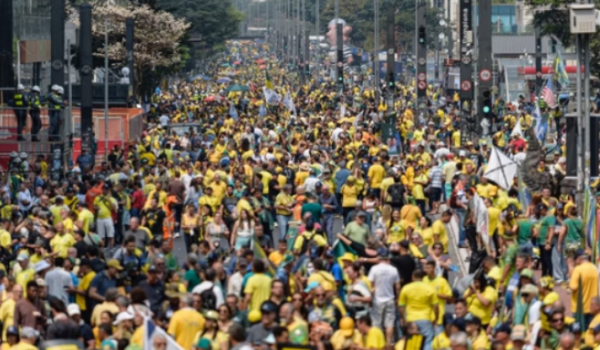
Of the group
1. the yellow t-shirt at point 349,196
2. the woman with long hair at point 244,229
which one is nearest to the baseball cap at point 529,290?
the woman with long hair at point 244,229

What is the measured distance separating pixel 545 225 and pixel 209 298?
24.4 feet

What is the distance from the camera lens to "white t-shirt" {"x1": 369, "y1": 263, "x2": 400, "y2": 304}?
1962 centimetres

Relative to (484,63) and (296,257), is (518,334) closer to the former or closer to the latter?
(296,257)

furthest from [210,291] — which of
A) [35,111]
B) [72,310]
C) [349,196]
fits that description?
[35,111]

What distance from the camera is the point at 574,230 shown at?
79.8ft

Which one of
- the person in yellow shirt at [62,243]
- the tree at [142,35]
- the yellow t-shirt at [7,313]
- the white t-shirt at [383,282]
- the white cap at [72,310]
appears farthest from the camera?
the tree at [142,35]

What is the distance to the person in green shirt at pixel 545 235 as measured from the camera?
2477 cm

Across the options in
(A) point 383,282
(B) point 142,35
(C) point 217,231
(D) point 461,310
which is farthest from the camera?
(B) point 142,35

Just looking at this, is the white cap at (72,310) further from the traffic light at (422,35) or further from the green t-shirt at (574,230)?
the traffic light at (422,35)

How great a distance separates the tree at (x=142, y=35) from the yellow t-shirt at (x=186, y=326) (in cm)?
6044

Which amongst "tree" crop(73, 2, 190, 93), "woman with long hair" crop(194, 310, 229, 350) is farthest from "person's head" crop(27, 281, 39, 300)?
"tree" crop(73, 2, 190, 93)

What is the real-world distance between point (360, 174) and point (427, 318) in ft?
45.5

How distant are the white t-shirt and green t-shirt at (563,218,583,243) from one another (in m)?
5.31

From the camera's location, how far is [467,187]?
30203 millimetres
